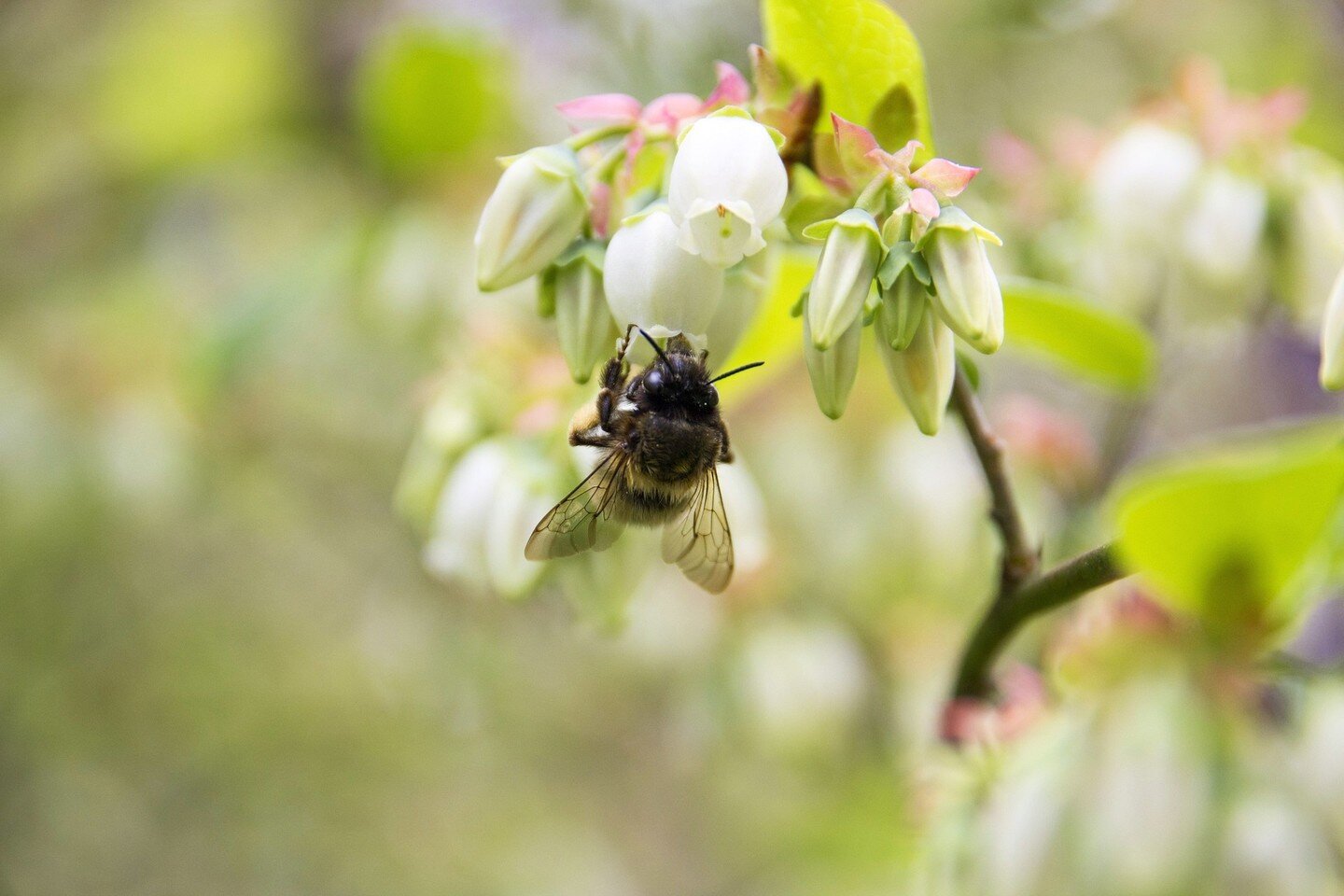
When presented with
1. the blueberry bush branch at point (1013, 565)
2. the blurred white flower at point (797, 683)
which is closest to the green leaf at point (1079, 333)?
the blueberry bush branch at point (1013, 565)

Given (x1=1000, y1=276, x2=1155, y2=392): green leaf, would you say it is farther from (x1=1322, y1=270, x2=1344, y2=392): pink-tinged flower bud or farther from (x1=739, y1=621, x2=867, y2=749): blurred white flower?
(x1=739, y1=621, x2=867, y2=749): blurred white flower

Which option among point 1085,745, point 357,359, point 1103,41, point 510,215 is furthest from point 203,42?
point 1085,745

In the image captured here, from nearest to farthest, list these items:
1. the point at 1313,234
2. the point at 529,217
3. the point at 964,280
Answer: the point at 964,280 < the point at 529,217 < the point at 1313,234

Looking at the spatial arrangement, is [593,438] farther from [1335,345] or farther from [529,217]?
[1335,345]

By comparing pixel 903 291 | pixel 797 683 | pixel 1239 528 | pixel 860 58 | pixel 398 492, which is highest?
pixel 860 58

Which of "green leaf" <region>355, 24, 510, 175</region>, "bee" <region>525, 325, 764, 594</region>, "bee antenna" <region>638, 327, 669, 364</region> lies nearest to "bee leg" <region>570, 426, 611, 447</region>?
"bee" <region>525, 325, 764, 594</region>

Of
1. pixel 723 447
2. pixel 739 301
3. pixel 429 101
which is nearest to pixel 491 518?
pixel 723 447

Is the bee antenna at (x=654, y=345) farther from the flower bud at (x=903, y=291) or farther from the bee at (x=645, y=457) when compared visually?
the flower bud at (x=903, y=291)
